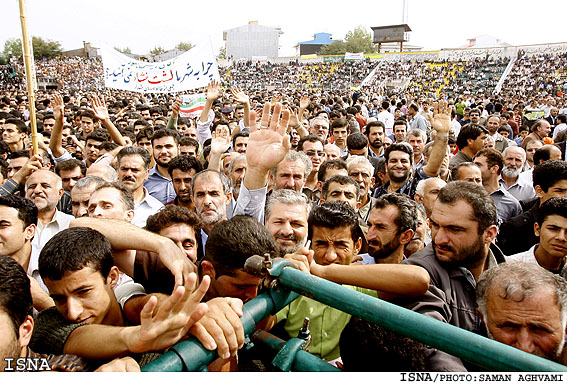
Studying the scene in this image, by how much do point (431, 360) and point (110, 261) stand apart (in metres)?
1.37

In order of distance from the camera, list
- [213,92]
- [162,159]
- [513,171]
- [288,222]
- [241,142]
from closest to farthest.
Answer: [288,222]
[162,159]
[513,171]
[241,142]
[213,92]

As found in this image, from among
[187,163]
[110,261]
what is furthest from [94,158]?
[110,261]

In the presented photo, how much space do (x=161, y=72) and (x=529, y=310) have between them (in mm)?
10267

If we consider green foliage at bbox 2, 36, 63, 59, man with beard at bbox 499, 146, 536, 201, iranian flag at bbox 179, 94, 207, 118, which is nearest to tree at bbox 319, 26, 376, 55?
green foliage at bbox 2, 36, 63, 59

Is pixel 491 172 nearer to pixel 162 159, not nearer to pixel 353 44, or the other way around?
pixel 162 159

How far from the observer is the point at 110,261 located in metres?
1.85

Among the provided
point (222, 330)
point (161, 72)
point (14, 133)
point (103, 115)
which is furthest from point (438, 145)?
point (161, 72)

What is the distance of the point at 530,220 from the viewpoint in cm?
342

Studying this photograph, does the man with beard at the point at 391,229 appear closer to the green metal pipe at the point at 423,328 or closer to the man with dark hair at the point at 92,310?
the man with dark hair at the point at 92,310

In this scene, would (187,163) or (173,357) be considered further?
(187,163)

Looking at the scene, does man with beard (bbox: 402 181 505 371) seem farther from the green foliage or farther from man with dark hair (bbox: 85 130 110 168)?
the green foliage

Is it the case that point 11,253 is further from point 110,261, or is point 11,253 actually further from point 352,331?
point 352,331

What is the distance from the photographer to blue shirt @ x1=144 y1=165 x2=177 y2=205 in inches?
186

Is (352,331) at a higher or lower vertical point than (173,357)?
lower
